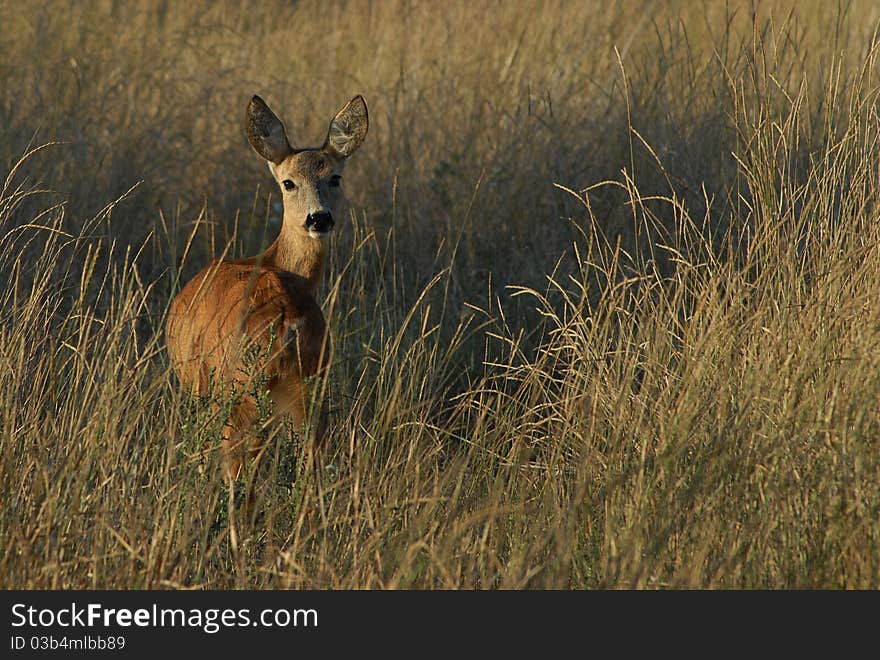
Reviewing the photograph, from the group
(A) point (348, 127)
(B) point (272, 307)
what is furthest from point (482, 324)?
(A) point (348, 127)

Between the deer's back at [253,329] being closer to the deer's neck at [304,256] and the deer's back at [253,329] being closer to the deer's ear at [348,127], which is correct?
the deer's neck at [304,256]

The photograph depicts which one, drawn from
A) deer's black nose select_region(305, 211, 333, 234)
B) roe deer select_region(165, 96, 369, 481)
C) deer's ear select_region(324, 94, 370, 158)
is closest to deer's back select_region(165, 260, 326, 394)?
roe deer select_region(165, 96, 369, 481)

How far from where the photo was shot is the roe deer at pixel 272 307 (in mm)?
3865

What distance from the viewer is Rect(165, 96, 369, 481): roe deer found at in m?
3.87

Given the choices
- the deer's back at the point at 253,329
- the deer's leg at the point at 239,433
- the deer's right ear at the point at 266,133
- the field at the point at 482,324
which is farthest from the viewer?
the deer's right ear at the point at 266,133

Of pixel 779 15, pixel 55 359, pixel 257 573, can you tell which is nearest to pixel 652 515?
pixel 257 573

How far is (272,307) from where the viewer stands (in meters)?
4.21

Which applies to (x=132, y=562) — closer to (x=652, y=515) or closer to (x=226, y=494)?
(x=226, y=494)

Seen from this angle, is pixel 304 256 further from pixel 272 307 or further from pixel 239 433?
pixel 239 433

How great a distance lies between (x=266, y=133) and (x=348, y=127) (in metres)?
0.37

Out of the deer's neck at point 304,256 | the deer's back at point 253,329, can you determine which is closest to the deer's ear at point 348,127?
the deer's neck at point 304,256

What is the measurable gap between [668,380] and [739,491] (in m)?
0.49

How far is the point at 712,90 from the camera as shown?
6.52m
